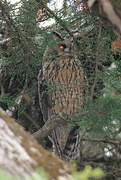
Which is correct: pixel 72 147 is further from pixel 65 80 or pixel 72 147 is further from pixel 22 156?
Answer: pixel 22 156

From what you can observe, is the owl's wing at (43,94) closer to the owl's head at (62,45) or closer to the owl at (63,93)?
the owl at (63,93)

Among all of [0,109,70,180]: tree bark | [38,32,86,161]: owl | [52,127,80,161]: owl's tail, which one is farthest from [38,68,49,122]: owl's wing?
[0,109,70,180]: tree bark

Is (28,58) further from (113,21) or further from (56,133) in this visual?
(113,21)

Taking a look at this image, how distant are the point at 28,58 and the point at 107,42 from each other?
1.92 feet

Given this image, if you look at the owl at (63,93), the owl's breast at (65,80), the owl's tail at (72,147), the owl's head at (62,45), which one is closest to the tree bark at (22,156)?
the owl's head at (62,45)

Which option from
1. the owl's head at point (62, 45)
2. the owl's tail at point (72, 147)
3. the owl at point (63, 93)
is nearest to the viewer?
the owl's head at point (62, 45)

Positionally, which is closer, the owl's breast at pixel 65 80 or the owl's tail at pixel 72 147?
the owl's breast at pixel 65 80

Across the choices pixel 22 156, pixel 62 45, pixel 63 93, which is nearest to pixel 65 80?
pixel 63 93

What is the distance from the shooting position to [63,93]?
15.2ft

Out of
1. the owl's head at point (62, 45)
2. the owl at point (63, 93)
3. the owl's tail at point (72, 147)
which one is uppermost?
the owl's head at point (62, 45)

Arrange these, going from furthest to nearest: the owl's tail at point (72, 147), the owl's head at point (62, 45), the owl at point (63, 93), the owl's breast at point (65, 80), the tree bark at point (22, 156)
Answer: the owl's tail at point (72, 147)
the owl's breast at point (65, 80)
the owl at point (63, 93)
the owl's head at point (62, 45)
the tree bark at point (22, 156)

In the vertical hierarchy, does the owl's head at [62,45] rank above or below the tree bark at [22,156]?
below

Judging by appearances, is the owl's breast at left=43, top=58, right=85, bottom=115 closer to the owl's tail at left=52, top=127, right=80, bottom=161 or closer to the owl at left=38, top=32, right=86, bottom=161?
the owl at left=38, top=32, right=86, bottom=161

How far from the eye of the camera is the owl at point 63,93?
4.43 m
